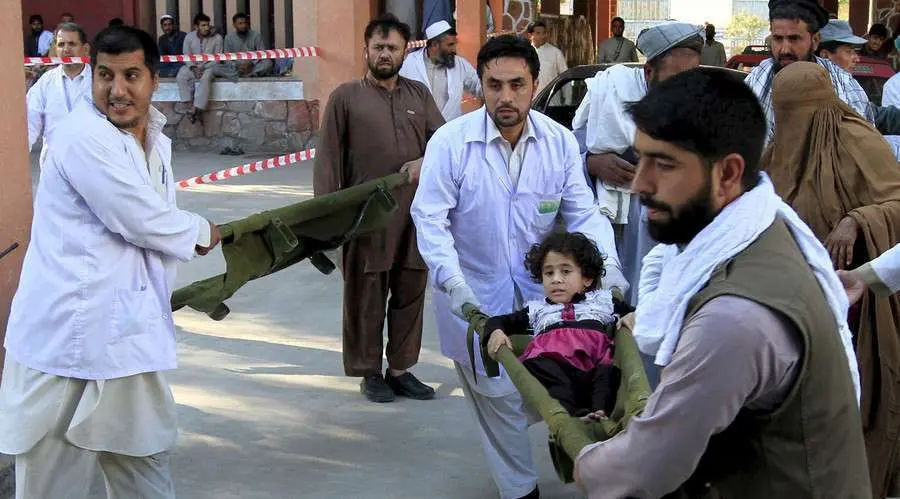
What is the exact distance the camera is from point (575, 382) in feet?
13.0

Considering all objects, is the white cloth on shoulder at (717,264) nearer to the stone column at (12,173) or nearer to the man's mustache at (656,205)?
the man's mustache at (656,205)

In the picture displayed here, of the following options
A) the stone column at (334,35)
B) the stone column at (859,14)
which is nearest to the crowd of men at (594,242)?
the stone column at (334,35)

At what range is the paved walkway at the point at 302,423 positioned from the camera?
5125mm

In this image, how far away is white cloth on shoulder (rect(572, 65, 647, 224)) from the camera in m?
5.39

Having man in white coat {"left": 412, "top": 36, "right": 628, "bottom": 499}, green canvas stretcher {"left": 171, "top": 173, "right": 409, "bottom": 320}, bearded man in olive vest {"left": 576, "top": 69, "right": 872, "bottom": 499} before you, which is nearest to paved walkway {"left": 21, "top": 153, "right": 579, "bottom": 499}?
man in white coat {"left": 412, "top": 36, "right": 628, "bottom": 499}

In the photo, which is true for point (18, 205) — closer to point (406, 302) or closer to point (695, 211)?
point (406, 302)

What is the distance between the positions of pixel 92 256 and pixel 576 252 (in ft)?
5.49

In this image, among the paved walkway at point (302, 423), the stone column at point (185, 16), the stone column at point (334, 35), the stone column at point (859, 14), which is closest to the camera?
the paved walkway at point (302, 423)

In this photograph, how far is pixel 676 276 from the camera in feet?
7.49

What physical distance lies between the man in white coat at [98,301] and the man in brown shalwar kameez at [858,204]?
221cm

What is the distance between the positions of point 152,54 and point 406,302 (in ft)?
9.34

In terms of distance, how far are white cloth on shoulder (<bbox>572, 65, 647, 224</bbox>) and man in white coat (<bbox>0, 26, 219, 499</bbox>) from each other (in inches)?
85.9

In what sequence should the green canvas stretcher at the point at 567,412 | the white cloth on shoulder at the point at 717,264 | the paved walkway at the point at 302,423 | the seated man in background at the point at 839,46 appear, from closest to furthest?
the white cloth on shoulder at the point at 717,264 → the green canvas stretcher at the point at 567,412 → the paved walkway at the point at 302,423 → the seated man in background at the point at 839,46

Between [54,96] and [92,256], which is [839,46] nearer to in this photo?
[54,96]
